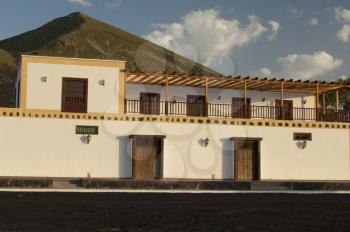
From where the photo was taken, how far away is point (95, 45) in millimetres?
142125

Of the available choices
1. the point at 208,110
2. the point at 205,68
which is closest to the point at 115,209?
the point at 208,110

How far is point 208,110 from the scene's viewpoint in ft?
94.7

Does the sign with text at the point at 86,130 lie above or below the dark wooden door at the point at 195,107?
below

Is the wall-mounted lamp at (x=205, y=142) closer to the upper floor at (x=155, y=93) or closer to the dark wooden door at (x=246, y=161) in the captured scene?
the dark wooden door at (x=246, y=161)

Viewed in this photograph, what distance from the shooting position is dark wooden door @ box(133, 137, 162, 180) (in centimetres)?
2494

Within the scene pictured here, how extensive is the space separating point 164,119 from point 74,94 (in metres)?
4.41

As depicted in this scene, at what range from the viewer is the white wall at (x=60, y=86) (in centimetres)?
2489

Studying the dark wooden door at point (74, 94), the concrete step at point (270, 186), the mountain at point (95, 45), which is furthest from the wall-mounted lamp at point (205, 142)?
the mountain at point (95, 45)

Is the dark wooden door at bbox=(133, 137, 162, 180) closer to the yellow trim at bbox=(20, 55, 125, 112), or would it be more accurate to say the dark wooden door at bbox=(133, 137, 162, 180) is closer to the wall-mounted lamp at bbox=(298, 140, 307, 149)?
the yellow trim at bbox=(20, 55, 125, 112)

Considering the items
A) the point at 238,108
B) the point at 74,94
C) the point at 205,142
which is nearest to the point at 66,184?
the point at 74,94

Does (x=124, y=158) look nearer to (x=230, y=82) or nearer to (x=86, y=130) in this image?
(x=86, y=130)

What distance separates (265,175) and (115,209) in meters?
13.5

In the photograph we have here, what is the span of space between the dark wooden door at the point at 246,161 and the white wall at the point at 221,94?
3767mm

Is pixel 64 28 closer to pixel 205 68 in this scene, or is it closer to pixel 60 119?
pixel 205 68
